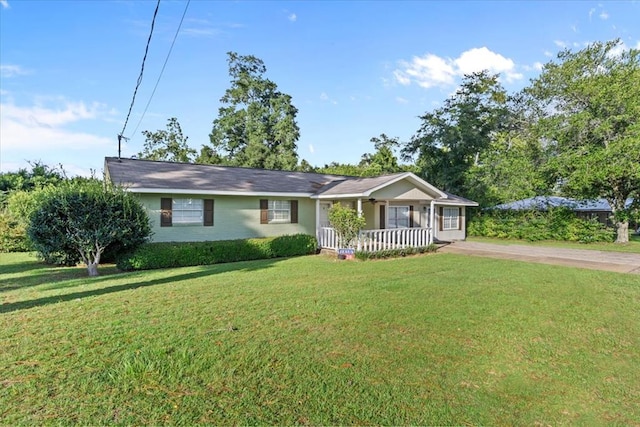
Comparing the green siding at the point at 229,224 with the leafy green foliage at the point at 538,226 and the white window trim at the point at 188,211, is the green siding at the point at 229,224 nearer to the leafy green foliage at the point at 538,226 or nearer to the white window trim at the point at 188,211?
the white window trim at the point at 188,211

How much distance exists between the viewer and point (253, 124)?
37031 millimetres

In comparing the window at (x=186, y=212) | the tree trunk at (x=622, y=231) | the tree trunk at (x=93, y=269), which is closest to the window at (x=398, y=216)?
the window at (x=186, y=212)

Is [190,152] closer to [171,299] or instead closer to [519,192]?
[519,192]

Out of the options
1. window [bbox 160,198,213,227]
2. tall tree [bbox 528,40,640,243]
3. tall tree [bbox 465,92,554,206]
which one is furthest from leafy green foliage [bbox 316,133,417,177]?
window [bbox 160,198,213,227]

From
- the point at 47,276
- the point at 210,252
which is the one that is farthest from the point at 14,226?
the point at 210,252

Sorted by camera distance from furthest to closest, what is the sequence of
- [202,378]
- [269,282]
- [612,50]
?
[612,50] → [269,282] → [202,378]

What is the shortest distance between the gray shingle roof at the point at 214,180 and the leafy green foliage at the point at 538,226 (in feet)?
32.9

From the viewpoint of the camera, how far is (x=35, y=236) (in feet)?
32.6

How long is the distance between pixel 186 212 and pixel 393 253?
8205 mm

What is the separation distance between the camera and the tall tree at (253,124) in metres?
35.7

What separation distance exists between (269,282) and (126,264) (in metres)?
5.11

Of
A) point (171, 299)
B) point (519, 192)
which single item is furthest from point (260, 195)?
point (519, 192)

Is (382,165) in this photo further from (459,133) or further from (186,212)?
(186,212)

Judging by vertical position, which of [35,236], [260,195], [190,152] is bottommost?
[35,236]
